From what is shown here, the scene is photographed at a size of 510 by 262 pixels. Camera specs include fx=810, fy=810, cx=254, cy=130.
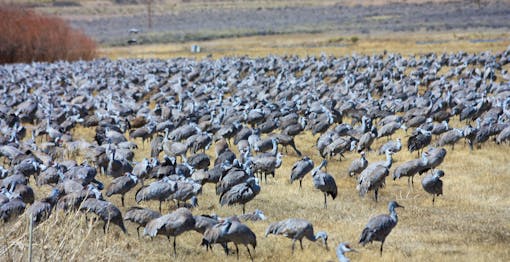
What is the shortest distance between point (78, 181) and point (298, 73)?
29.6 m

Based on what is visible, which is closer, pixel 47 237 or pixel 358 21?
pixel 47 237

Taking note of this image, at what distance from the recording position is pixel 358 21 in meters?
101

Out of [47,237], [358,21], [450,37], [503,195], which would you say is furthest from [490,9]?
[47,237]

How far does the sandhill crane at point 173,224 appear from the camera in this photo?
42.6 feet

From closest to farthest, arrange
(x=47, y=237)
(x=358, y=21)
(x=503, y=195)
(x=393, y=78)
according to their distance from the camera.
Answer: (x=47, y=237), (x=503, y=195), (x=393, y=78), (x=358, y=21)

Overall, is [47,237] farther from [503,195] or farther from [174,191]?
[503,195]

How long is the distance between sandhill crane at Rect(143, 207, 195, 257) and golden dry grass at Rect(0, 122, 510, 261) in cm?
38

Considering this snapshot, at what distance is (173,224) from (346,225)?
362cm

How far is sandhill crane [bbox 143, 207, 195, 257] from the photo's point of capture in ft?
42.6

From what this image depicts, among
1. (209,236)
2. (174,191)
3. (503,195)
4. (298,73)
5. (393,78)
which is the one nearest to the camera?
(209,236)

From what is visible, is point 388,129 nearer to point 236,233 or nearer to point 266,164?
point 266,164

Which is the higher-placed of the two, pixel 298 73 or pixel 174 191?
pixel 174 191

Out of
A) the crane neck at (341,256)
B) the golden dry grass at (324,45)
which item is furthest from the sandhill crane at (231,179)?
the golden dry grass at (324,45)

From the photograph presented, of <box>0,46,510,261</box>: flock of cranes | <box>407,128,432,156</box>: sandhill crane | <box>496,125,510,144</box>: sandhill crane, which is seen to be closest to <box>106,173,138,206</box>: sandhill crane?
<box>0,46,510,261</box>: flock of cranes
